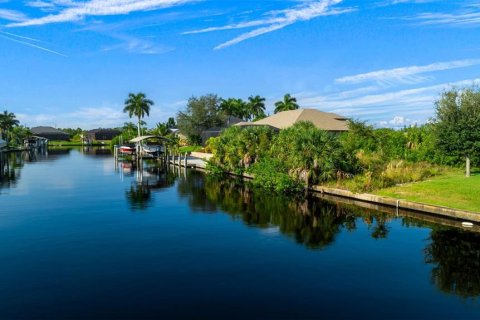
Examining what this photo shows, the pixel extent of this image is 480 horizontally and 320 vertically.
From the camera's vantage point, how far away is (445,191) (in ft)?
85.8

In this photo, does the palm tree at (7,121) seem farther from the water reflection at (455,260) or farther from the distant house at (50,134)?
the water reflection at (455,260)

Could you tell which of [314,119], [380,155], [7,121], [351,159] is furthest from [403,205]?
[7,121]

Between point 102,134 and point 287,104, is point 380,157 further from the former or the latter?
point 102,134

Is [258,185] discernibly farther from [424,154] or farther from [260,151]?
[424,154]

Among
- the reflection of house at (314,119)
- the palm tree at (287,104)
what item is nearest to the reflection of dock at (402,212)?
the reflection of house at (314,119)

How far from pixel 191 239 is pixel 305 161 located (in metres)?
16.2

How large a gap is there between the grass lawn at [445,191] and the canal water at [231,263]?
2.74 m

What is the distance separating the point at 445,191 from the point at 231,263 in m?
16.5

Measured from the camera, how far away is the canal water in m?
12.2

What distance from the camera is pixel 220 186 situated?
129ft

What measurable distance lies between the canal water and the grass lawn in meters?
2.74

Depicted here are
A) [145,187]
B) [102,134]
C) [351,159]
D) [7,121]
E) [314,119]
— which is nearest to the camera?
[351,159]

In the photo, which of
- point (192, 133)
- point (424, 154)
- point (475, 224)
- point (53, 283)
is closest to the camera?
point (53, 283)

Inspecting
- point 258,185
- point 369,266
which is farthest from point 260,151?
point 369,266
